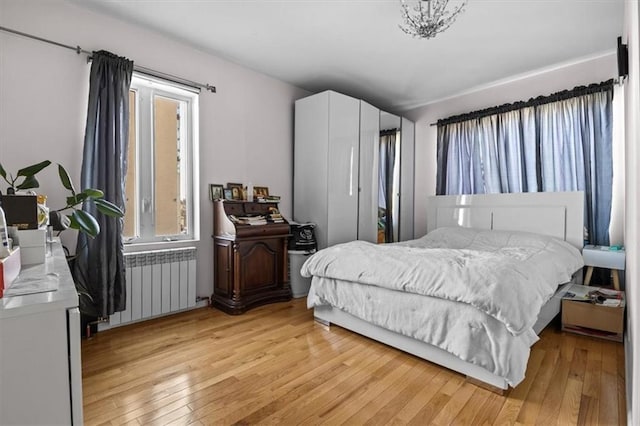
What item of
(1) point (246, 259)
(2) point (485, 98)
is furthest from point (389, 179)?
(1) point (246, 259)

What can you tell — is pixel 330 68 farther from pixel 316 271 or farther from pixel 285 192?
pixel 316 271

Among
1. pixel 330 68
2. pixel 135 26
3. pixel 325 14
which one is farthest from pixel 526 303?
pixel 135 26

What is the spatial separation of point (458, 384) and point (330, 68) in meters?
3.22

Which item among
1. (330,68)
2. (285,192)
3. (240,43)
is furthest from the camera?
(285,192)

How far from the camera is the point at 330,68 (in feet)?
A: 11.9

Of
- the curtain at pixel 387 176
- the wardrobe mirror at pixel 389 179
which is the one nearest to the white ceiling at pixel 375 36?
the wardrobe mirror at pixel 389 179

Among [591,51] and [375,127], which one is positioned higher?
[591,51]

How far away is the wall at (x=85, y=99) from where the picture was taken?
2.28m

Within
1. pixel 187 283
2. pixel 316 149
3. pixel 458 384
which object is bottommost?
pixel 458 384

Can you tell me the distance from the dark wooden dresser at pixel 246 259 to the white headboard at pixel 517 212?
85.1 inches

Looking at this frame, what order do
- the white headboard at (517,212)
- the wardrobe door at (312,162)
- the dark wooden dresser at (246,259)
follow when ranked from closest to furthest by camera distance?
the dark wooden dresser at (246,259) < the white headboard at (517,212) < the wardrobe door at (312,162)

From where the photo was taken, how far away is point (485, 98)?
4.10 meters

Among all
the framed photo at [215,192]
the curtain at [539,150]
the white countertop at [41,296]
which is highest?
the curtain at [539,150]

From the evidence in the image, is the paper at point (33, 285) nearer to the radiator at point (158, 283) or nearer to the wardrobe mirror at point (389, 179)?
the radiator at point (158, 283)
